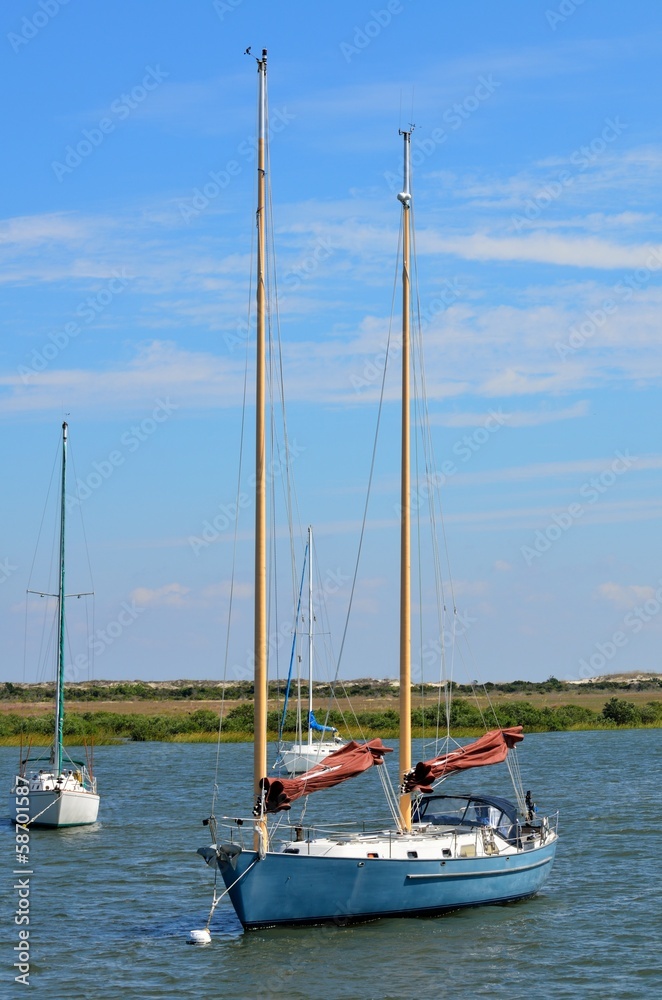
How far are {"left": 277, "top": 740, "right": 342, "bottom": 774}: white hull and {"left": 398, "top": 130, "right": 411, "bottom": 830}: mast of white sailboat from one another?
105 ft

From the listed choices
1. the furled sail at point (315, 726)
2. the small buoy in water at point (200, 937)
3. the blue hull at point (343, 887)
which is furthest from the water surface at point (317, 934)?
the furled sail at point (315, 726)

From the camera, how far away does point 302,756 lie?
66.0m

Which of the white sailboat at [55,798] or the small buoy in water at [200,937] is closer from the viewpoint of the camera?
the small buoy in water at [200,937]

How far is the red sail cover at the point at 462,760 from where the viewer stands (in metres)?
32.1

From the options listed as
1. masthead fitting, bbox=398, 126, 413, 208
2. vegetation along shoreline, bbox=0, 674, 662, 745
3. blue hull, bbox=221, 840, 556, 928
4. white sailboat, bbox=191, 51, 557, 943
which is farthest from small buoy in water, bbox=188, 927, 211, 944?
vegetation along shoreline, bbox=0, 674, 662, 745

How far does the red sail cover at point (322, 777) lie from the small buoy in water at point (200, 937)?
121 inches

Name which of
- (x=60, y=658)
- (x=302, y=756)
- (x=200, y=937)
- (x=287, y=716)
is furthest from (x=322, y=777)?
(x=287, y=716)

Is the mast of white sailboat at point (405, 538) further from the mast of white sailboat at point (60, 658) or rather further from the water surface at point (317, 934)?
the mast of white sailboat at point (60, 658)

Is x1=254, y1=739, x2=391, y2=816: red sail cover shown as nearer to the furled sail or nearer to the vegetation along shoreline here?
the vegetation along shoreline

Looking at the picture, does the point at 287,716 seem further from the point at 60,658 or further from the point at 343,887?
the point at 343,887

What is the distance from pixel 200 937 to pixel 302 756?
3657cm

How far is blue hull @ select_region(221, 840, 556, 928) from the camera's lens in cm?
2875

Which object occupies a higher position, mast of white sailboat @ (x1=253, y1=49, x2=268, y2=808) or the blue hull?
mast of white sailboat @ (x1=253, y1=49, x2=268, y2=808)

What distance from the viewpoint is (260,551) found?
30.4 meters
